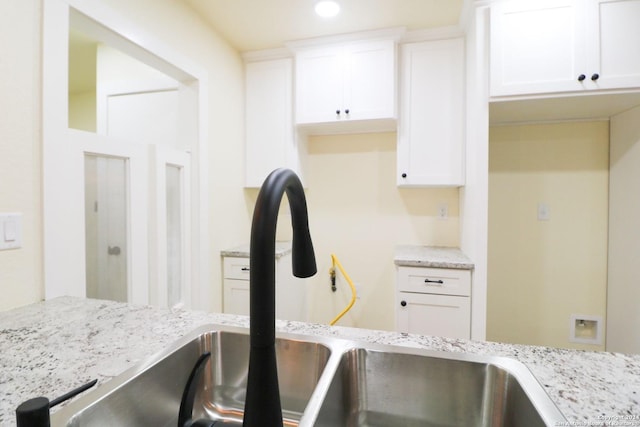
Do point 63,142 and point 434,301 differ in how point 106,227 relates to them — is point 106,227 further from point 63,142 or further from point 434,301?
point 434,301

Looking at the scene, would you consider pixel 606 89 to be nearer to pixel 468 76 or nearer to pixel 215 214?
pixel 468 76

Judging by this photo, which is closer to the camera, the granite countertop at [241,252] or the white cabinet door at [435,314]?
the white cabinet door at [435,314]

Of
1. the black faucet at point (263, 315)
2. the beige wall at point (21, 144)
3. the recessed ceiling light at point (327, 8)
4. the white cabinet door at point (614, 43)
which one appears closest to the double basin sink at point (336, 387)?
the black faucet at point (263, 315)

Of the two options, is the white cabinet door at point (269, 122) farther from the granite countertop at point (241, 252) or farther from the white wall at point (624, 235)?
the white wall at point (624, 235)

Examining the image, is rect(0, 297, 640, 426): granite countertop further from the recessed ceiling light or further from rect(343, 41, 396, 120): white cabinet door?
the recessed ceiling light

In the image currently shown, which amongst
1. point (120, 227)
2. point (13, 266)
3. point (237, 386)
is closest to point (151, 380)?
point (237, 386)

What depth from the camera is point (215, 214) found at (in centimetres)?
228

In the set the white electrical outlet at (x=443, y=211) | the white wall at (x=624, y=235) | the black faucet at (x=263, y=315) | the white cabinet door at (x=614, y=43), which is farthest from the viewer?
the white electrical outlet at (x=443, y=211)

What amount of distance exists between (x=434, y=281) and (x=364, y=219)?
869 millimetres

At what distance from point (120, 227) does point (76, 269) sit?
33 cm

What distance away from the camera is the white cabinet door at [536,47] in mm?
1694

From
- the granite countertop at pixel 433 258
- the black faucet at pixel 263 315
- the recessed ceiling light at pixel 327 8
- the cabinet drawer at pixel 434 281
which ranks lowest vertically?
the cabinet drawer at pixel 434 281

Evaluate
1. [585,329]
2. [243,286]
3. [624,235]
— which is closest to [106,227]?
[243,286]

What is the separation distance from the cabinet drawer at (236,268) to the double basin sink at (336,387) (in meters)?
1.46
